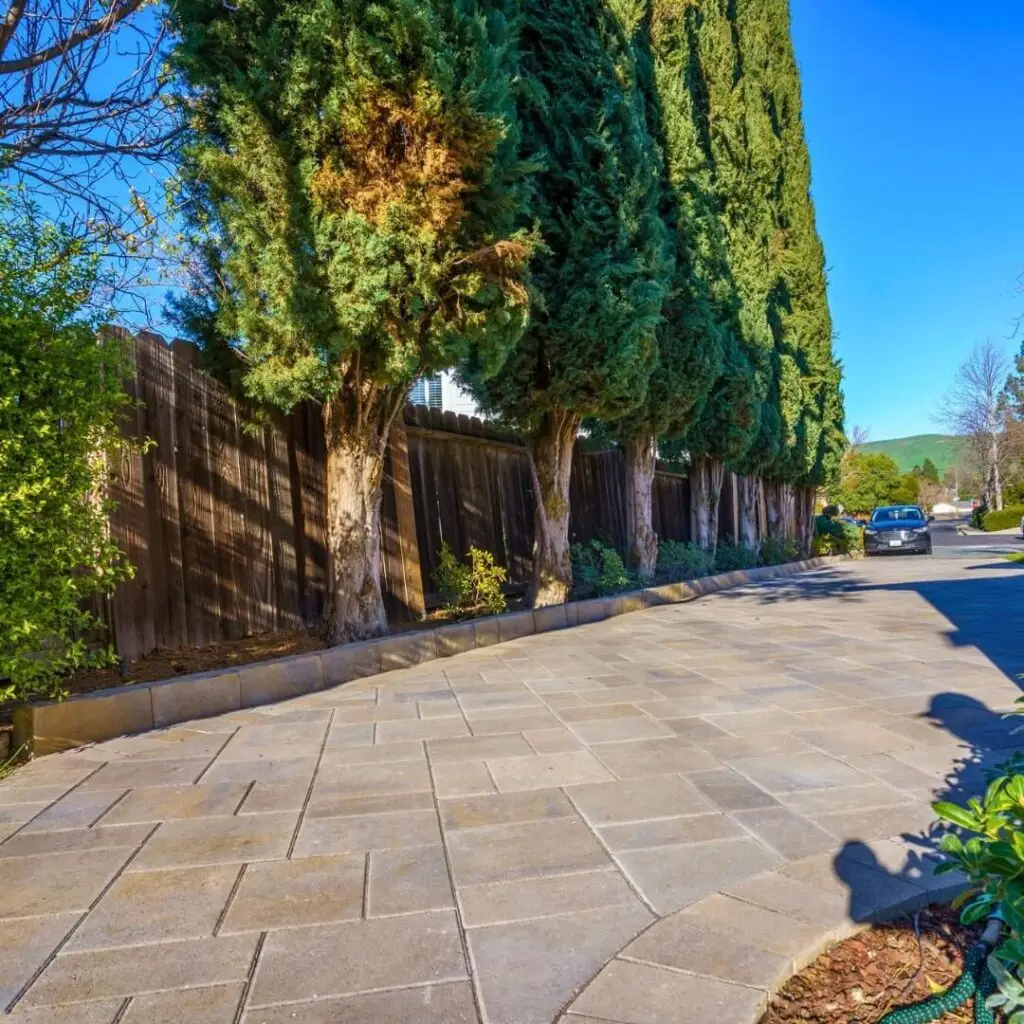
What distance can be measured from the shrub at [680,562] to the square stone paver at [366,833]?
28.6 feet

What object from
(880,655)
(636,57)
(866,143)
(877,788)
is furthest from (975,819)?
(866,143)

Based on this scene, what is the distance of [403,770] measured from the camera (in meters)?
3.11

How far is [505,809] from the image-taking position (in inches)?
104

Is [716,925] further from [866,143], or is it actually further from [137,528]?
[866,143]

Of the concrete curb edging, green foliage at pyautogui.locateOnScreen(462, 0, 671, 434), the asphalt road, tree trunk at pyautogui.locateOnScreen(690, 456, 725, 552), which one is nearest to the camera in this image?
the concrete curb edging

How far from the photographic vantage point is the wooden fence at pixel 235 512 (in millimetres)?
4602

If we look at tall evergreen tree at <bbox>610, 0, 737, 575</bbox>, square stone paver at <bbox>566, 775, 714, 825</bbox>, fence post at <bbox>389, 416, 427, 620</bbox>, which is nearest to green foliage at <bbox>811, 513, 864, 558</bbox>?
tall evergreen tree at <bbox>610, 0, 737, 575</bbox>

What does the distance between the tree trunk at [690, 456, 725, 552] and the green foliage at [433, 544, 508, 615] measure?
22.1 ft

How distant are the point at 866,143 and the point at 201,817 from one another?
13.6m

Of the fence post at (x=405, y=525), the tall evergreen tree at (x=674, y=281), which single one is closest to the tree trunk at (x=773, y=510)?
the tall evergreen tree at (x=674, y=281)

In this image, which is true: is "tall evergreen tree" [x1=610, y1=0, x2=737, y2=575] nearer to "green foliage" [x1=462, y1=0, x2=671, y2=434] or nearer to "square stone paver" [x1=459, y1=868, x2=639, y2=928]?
"green foliage" [x1=462, y1=0, x2=671, y2=434]

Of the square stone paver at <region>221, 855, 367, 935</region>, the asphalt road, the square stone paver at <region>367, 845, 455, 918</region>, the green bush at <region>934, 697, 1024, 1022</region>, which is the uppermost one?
the green bush at <region>934, 697, 1024, 1022</region>

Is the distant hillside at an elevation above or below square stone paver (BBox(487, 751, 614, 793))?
above

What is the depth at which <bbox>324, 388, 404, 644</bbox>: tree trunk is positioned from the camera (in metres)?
5.27
